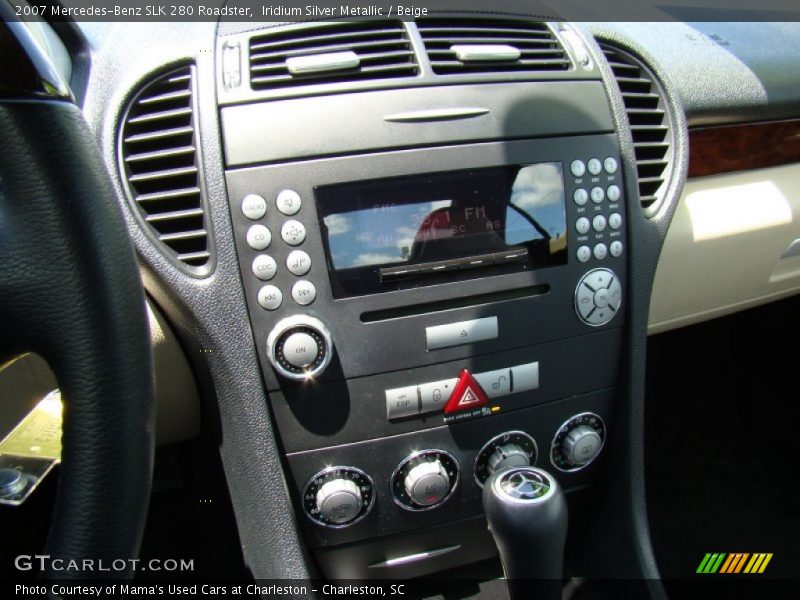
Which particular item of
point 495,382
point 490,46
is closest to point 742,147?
point 490,46

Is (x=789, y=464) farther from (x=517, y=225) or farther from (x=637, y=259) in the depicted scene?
(x=517, y=225)

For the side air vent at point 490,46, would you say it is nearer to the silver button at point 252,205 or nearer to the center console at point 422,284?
the center console at point 422,284

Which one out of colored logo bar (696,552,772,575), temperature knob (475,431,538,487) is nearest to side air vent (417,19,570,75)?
temperature knob (475,431,538,487)

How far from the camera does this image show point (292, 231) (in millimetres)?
965

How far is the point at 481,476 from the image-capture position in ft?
3.79

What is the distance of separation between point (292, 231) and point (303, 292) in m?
0.09

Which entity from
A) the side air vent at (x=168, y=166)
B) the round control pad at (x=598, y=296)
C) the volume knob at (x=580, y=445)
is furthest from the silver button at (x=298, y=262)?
the volume knob at (x=580, y=445)

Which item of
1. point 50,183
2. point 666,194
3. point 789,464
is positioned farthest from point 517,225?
point 789,464

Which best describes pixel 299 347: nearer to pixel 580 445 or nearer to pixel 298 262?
pixel 298 262

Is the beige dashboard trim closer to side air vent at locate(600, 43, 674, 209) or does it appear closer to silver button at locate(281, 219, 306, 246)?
side air vent at locate(600, 43, 674, 209)

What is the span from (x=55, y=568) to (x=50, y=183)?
32cm

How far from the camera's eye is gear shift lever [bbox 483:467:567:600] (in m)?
0.89

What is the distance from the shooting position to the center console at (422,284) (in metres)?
0.97

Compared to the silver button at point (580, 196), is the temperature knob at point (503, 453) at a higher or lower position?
lower
